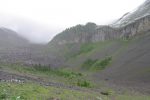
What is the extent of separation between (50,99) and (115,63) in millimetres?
114161

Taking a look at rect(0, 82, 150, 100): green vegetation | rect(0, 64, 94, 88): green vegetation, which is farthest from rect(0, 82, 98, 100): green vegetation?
rect(0, 64, 94, 88): green vegetation

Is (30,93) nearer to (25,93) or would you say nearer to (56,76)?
(25,93)

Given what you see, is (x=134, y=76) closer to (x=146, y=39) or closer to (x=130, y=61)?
(x=130, y=61)

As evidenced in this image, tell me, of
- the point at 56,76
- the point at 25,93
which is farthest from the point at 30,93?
the point at 56,76

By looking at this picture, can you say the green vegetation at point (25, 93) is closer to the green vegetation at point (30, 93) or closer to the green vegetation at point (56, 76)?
the green vegetation at point (30, 93)

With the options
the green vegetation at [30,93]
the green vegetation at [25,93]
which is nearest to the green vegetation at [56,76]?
the green vegetation at [30,93]

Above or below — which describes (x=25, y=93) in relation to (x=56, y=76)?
above

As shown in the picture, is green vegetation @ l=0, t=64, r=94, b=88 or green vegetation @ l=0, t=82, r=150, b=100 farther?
green vegetation @ l=0, t=64, r=94, b=88

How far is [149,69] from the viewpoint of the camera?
112000 mm

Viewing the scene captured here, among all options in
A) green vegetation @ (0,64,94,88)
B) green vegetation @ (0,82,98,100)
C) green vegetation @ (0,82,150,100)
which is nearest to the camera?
green vegetation @ (0,82,98,100)

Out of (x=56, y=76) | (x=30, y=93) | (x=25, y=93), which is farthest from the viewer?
(x=56, y=76)

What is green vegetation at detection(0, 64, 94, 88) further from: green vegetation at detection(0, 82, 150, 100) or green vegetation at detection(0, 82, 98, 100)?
green vegetation at detection(0, 82, 98, 100)

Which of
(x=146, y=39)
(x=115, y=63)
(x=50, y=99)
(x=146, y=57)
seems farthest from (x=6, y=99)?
(x=146, y=39)

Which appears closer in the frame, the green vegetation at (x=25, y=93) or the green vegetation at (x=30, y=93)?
the green vegetation at (x=25, y=93)
